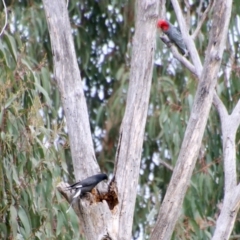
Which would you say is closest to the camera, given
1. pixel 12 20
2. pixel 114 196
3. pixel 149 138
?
pixel 114 196

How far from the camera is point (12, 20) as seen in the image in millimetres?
5520

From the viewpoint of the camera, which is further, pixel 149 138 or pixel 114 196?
pixel 149 138

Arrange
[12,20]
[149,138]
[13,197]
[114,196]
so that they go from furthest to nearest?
[149,138] → [12,20] → [13,197] → [114,196]

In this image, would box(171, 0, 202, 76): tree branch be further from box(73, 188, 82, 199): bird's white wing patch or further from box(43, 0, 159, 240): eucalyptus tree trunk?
box(73, 188, 82, 199): bird's white wing patch

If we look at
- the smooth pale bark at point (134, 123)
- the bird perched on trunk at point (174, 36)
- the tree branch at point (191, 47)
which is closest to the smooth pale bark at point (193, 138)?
the smooth pale bark at point (134, 123)

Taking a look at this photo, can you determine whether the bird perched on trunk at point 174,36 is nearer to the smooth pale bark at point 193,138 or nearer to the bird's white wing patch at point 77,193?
the smooth pale bark at point 193,138

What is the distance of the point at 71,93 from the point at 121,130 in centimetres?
25

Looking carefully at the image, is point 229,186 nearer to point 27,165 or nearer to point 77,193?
point 77,193

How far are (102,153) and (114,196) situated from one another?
333 centimetres

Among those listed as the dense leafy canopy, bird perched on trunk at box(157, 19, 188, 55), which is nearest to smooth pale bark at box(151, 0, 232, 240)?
the dense leafy canopy

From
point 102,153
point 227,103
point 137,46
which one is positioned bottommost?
point 102,153

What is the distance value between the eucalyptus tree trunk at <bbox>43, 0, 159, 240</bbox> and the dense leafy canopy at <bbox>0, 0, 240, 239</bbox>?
0.57 m

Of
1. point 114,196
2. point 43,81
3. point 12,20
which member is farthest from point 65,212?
point 12,20

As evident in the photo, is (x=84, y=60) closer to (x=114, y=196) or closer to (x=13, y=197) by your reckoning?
(x=13, y=197)
